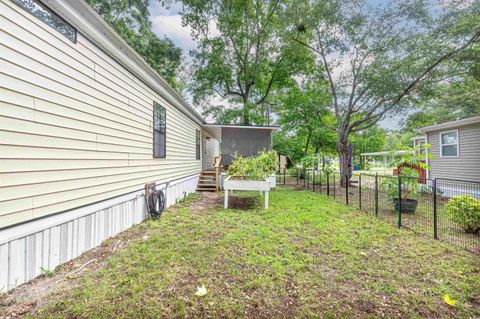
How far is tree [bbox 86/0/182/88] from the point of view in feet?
37.4

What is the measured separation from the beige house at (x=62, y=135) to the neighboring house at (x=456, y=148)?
1000cm

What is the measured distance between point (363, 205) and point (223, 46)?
1503cm

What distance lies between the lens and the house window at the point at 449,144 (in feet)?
29.2

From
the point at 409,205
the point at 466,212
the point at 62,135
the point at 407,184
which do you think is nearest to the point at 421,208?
the point at 409,205

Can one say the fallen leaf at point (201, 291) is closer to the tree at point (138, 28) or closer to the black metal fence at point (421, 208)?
the black metal fence at point (421, 208)

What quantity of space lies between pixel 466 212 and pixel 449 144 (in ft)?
23.8

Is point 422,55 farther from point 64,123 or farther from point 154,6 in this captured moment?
point 154,6

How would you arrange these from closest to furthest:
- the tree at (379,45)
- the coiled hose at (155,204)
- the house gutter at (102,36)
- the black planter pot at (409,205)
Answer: the house gutter at (102,36) → the coiled hose at (155,204) → the black planter pot at (409,205) → the tree at (379,45)

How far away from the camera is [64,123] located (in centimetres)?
286

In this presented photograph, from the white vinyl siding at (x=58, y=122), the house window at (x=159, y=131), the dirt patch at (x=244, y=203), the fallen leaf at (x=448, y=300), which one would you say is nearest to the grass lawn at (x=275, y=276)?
the fallen leaf at (x=448, y=300)

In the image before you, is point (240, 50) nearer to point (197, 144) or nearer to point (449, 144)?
point (197, 144)

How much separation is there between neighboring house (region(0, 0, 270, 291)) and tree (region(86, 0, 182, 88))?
9.74 metres

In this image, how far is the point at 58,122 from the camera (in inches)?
109

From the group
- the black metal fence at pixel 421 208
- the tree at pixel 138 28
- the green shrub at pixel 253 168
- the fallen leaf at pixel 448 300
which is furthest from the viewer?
the tree at pixel 138 28
